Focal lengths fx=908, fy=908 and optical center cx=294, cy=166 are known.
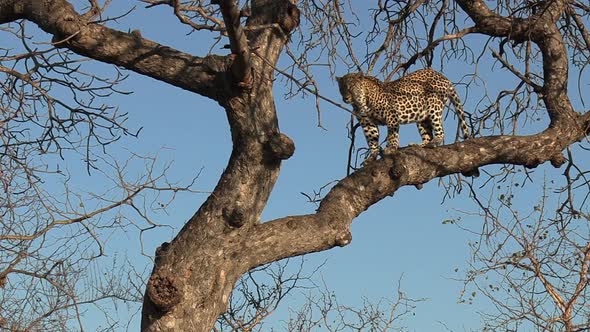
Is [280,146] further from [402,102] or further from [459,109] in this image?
[459,109]

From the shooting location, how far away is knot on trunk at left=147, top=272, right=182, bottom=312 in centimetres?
473

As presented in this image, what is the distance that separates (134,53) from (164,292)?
139 centimetres

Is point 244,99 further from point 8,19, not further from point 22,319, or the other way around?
point 22,319

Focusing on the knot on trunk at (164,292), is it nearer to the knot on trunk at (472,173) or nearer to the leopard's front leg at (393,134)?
the knot on trunk at (472,173)

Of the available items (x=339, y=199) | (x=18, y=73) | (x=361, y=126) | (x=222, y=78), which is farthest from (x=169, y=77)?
(x=361, y=126)

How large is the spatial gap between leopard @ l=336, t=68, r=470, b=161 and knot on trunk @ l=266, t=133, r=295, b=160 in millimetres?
1862

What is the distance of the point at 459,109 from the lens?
725 cm

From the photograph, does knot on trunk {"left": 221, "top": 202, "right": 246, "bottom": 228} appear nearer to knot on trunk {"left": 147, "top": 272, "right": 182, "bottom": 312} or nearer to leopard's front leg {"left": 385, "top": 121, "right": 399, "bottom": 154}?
knot on trunk {"left": 147, "top": 272, "right": 182, "bottom": 312}

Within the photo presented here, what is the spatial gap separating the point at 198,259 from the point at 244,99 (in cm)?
92

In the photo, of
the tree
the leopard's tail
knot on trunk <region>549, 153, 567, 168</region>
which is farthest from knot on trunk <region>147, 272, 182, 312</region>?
the leopard's tail

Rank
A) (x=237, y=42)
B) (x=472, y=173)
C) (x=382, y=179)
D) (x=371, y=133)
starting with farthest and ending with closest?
(x=371, y=133) < (x=472, y=173) < (x=382, y=179) < (x=237, y=42)

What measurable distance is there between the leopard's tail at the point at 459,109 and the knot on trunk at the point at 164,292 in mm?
3110

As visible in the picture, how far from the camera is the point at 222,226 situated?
4957mm

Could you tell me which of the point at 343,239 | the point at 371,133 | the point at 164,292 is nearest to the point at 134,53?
the point at 164,292
